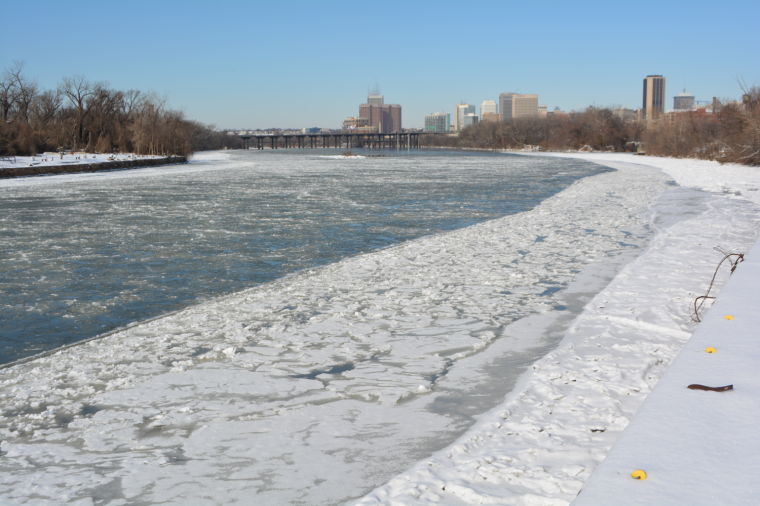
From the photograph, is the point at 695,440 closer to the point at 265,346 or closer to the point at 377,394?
the point at 377,394

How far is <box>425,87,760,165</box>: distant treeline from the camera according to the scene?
148ft

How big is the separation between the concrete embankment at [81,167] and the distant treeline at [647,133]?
41.3 metres

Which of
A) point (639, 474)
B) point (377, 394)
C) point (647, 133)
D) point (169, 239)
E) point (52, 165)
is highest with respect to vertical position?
point (647, 133)

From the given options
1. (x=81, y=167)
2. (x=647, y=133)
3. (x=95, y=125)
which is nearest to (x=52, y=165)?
(x=81, y=167)

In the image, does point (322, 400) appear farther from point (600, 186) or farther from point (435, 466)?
point (600, 186)

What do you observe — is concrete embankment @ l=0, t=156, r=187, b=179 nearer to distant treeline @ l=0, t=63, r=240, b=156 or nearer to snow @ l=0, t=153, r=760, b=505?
distant treeline @ l=0, t=63, r=240, b=156

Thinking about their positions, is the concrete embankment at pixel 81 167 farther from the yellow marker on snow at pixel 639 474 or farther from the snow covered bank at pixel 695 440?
the yellow marker on snow at pixel 639 474

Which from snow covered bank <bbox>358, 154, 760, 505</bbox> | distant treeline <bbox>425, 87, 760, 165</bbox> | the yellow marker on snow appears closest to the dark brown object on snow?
snow covered bank <bbox>358, 154, 760, 505</bbox>

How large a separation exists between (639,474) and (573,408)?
178 centimetres

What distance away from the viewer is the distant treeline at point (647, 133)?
45188mm

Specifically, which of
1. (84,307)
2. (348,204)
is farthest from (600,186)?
(84,307)

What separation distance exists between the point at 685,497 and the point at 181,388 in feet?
12.4

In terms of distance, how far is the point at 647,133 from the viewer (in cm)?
7862

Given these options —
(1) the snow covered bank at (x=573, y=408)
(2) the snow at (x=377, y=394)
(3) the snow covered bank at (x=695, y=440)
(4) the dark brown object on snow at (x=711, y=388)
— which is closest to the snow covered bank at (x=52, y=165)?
(2) the snow at (x=377, y=394)
